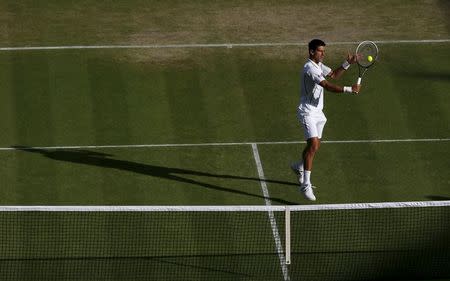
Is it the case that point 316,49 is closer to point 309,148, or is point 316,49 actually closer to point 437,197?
point 309,148

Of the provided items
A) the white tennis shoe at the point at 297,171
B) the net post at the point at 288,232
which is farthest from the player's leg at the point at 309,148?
the net post at the point at 288,232

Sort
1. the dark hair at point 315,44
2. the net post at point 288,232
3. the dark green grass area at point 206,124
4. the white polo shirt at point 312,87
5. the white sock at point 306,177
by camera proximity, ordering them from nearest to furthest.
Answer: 1. the net post at point 288,232
2. the dark hair at point 315,44
3. the white polo shirt at point 312,87
4. the white sock at point 306,177
5. the dark green grass area at point 206,124

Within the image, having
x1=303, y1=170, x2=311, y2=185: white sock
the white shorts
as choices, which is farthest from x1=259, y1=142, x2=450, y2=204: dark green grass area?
the white shorts

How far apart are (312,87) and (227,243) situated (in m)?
2.90

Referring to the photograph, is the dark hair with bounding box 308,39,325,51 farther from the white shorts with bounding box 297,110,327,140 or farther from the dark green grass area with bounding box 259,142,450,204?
the dark green grass area with bounding box 259,142,450,204

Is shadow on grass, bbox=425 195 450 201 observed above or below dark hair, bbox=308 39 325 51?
below

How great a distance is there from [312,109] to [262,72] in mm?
4871

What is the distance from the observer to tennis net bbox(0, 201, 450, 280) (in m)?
19.9

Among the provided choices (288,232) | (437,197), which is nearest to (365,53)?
(437,197)

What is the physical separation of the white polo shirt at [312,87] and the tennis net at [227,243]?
160 centimetres

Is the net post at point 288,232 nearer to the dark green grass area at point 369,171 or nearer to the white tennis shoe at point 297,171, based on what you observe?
the dark green grass area at point 369,171

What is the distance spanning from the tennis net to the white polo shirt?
62.9 inches

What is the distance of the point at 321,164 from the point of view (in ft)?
78.4

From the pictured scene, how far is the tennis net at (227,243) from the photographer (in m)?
19.9
